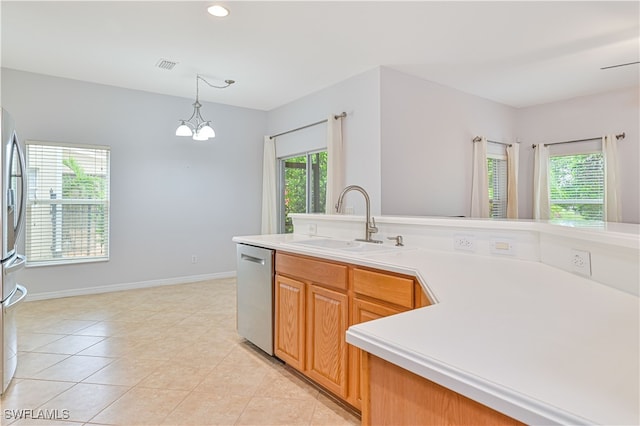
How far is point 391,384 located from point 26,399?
2372mm

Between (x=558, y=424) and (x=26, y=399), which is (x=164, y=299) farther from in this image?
(x=558, y=424)

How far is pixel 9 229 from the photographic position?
87.4 inches

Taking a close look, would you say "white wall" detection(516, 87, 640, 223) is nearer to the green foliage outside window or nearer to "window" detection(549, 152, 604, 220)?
"window" detection(549, 152, 604, 220)

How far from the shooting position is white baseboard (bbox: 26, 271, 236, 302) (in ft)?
14.1

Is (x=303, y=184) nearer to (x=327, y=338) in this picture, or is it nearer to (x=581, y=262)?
(x=327, y=338)

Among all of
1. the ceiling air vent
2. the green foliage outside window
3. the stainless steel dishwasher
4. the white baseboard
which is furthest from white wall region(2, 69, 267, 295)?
the stainless steel dishwasher

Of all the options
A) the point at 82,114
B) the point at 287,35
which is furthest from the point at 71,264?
the point at 287,35

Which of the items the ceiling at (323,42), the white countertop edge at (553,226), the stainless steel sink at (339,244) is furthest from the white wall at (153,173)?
the stainless steel sink at (339,244)

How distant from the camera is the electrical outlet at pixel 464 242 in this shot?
1972 mm

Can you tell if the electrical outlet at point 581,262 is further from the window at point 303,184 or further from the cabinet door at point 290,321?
the window at point 303,184

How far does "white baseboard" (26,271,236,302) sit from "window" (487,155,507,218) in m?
4.38

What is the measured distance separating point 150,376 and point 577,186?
594 centimetres

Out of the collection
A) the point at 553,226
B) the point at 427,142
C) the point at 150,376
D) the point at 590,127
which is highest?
the point at 590,127

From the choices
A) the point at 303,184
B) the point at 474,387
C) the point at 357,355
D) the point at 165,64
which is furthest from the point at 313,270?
the point at 303,184
